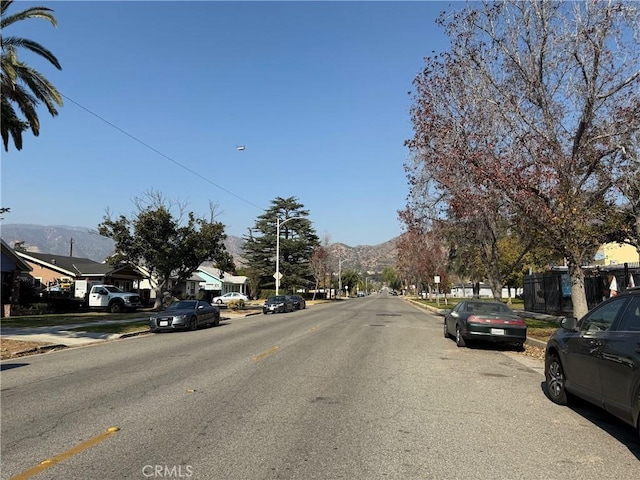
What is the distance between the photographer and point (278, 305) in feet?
123

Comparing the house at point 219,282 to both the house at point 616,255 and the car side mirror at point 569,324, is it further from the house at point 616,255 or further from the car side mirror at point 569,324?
the car side mirror at point 569,324

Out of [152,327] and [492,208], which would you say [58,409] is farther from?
[492,208]

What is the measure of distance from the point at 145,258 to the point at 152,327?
14.6 m

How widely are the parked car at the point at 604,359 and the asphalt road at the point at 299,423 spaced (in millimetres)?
434

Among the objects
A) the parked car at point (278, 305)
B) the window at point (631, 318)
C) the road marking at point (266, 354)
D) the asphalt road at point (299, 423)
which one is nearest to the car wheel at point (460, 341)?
the asphalt road at point (299, 423)

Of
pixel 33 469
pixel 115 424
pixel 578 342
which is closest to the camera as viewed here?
pixel 33 469

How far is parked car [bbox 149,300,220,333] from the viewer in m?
21.1

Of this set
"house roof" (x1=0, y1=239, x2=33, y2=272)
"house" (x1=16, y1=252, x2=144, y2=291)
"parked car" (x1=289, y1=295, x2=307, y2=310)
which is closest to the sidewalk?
"house roof" (x1=0, y1=239, x2=33, y2=272)

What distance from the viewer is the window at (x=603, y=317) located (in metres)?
6.47

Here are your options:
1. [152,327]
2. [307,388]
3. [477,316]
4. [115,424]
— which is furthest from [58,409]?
[152,327]

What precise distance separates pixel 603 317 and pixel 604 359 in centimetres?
83

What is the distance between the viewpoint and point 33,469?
16.3 feet

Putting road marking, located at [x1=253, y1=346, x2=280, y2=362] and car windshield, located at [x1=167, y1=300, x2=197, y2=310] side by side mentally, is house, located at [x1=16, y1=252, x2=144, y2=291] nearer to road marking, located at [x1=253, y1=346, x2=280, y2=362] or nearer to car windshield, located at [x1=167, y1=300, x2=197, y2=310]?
car windshield, located at [x1=167, y1=300, x2=197, y2=310]

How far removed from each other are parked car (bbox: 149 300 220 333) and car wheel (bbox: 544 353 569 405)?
16.2 metres
